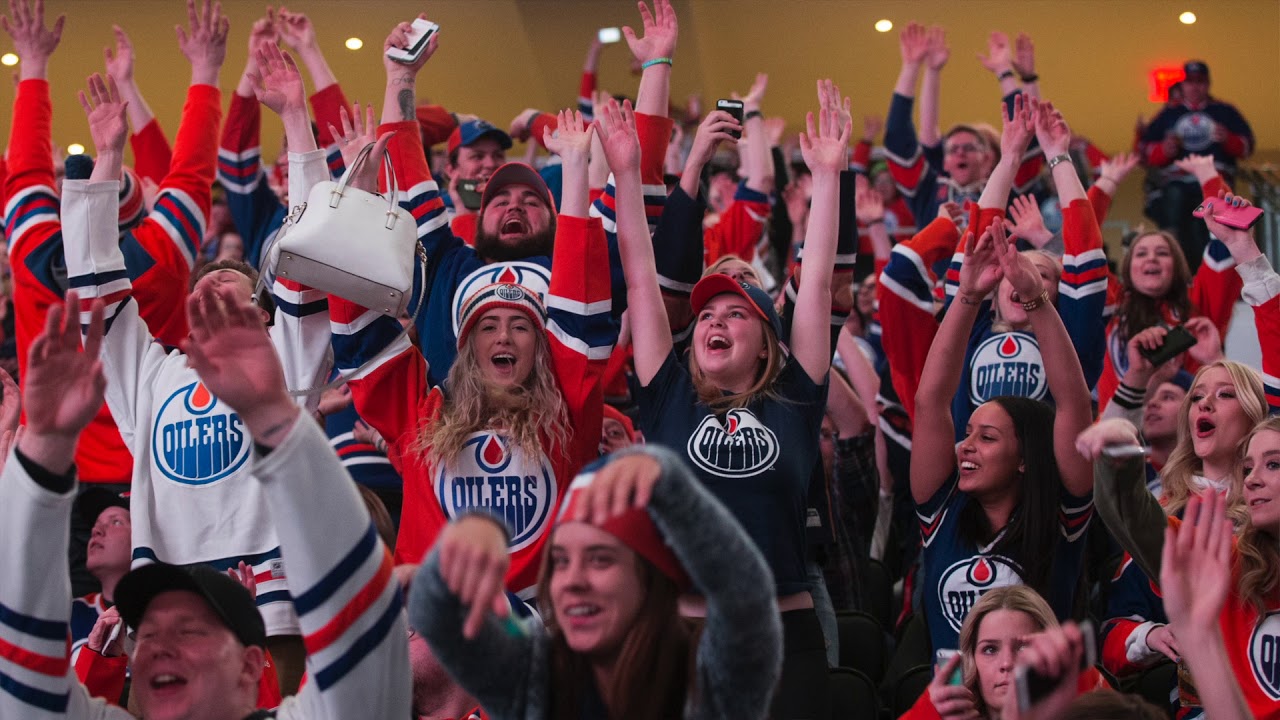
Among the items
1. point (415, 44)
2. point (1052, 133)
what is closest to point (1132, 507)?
point (1052, 133)

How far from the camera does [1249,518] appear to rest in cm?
333

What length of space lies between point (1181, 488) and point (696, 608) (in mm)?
1782

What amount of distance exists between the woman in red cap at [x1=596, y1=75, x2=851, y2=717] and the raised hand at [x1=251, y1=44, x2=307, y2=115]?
2.85 feet

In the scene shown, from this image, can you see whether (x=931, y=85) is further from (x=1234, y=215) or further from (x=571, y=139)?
(x=571, y=139)

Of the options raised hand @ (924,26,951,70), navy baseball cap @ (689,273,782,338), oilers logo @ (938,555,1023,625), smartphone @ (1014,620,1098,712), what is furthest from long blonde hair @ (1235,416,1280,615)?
raised hand @ (924,26,951,70)

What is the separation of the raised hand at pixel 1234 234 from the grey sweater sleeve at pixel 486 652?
2.89 metres

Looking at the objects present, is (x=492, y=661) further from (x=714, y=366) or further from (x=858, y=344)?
(x=858, y=344)

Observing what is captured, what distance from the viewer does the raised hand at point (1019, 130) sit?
4523mm

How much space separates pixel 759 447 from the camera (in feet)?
10.6

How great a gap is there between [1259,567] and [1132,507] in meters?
0.78

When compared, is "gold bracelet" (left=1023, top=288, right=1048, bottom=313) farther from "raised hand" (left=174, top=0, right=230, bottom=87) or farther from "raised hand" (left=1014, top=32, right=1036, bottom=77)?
"raised hand" (left=1014, top=32, right=1036, bottom=77)

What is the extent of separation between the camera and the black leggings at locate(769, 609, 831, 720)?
10.2 feet

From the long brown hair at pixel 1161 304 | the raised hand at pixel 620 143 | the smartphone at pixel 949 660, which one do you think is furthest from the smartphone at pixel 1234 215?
the raised hand at pixel 620 143

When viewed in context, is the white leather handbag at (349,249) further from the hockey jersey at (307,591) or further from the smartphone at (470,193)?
the smartphone at (470,193)
